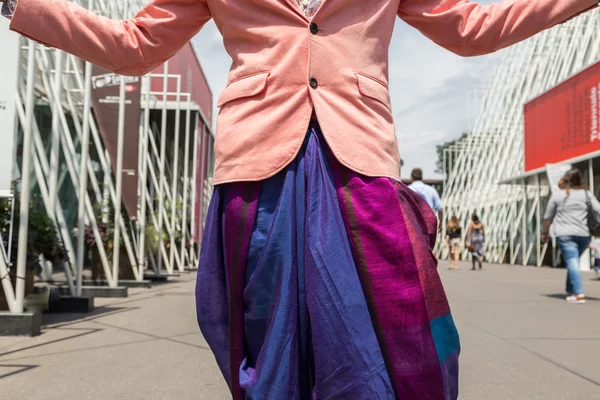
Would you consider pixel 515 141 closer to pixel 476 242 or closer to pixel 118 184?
pixel 476 242

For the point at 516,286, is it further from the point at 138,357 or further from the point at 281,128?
the point at 281,128

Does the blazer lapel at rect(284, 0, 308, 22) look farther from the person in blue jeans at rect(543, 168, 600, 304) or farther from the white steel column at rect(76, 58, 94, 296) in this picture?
the person in blue jeans at rect(543, 168, 600, 304)

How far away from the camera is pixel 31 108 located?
5312 mm

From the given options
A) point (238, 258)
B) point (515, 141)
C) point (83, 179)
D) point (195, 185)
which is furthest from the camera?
point (515, 141)

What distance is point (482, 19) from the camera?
6.28 feet

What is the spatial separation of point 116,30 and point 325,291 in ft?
3.18

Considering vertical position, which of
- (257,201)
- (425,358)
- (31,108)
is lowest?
(425,358)

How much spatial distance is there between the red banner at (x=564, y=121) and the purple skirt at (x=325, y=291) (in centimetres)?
1622

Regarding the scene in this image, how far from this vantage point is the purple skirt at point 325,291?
1672 mm

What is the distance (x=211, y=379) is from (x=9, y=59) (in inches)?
113

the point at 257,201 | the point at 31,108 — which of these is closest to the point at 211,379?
the point at 257,201

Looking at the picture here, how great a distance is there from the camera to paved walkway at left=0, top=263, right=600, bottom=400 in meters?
3.38

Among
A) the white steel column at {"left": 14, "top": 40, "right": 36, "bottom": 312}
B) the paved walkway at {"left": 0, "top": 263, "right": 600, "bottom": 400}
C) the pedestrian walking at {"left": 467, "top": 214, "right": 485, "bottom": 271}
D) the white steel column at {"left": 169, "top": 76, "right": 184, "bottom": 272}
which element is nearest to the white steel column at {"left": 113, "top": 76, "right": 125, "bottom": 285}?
the paved walkway at {"left": 0, "top": 263, "right": 600, "bottom": 400}

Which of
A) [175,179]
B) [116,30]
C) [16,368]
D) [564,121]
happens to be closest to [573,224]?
[16,368]
